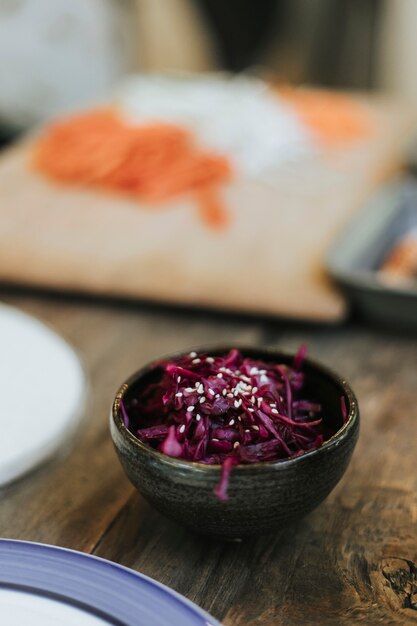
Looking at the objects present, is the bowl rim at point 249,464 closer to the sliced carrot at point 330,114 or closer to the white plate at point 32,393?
the white plate at point 32,393

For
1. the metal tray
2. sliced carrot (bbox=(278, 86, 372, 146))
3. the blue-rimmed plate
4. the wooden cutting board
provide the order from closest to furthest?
1. the blue-rimmed plate
2. the metal tray
3. the wooden cutting board
4. sliced carrot (bbox=(278, 86, 372, 146))

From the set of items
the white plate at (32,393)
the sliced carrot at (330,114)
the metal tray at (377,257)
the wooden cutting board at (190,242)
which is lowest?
the sliced carrot at (330,114)

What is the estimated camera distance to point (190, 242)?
1457 mm

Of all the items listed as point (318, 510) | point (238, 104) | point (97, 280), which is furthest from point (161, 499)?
point (238, 104)

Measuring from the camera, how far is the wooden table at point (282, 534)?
698mm

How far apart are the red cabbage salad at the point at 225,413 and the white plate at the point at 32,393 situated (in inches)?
6.8

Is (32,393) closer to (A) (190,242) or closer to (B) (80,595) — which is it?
(B) (80,595)

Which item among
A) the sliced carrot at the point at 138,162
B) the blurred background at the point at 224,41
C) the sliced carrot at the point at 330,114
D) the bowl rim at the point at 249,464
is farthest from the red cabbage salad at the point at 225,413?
the blurred background at the point at 224,41

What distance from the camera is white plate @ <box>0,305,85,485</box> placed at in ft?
2.87

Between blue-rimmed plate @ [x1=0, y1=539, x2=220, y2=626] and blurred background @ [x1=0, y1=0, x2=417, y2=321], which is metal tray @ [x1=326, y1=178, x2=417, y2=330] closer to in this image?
blurred background @ [x1=0, y1=0, x2=417, y2=321]

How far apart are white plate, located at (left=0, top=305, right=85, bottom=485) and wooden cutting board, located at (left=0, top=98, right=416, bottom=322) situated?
0.29 metres

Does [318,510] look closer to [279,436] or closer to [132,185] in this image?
[279,436]

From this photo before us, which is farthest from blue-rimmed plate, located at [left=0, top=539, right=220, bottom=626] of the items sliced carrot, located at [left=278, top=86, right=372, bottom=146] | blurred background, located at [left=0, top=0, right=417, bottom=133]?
blurred background, located at [left=0, top=0, right=417, bottom=133]

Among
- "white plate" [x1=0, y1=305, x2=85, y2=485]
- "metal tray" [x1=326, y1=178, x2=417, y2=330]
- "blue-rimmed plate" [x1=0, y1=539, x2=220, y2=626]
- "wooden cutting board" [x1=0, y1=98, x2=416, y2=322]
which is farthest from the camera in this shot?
"wooden cutting board" [x1=0, y1=98, x2=416, y2=322]
